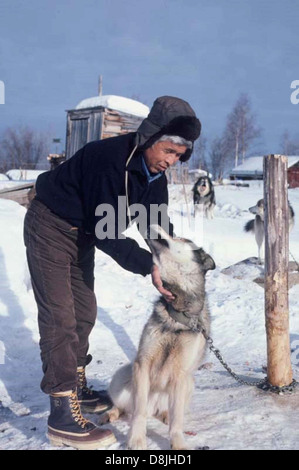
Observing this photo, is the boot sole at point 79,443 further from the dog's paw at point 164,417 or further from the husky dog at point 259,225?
the husky dog at point 259,225

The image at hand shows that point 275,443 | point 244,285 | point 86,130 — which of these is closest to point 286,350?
point 275,443

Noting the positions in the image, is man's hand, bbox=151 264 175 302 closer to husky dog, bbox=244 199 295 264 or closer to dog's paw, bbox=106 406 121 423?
dog's paw, bbox=106 406 121 423

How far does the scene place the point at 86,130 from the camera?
20.4m

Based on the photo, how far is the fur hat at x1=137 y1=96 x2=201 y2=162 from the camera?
266 centimetres

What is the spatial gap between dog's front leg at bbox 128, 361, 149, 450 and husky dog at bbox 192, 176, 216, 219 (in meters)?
13.2

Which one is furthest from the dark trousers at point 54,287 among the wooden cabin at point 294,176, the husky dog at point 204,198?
the wooden cabin at point 294,176

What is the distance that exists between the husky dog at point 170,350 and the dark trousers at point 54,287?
1.36 ft

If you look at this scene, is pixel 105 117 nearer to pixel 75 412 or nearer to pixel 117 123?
pixel 117 123

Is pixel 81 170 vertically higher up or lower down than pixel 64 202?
higher up

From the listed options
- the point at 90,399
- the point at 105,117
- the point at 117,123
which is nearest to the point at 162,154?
the point at 90,399

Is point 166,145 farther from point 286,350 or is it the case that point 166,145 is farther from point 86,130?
point 86,130

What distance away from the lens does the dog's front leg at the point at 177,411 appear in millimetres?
2603

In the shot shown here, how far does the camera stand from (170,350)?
2816 mm

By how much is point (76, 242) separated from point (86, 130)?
59.7 ft
